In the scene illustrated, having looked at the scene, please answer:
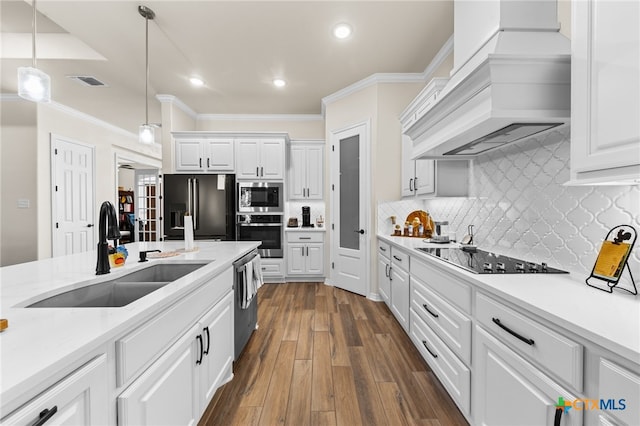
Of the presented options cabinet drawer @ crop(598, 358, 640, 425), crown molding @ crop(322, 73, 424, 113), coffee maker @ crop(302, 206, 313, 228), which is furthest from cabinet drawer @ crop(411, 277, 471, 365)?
coffee maker @ crop(302, 206, 313, 228)

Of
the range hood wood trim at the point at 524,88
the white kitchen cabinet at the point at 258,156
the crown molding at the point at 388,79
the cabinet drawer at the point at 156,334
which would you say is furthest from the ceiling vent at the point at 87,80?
the range hood wood trim at the point at 524,88

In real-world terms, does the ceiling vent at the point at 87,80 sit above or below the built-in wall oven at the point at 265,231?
above

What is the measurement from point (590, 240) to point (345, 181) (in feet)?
9.62

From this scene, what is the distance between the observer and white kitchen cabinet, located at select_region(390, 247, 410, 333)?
2.54 metres

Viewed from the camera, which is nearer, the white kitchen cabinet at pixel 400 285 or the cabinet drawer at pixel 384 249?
the white kitchen cabinet at pixel 400 285

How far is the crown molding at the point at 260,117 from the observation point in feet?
17.1

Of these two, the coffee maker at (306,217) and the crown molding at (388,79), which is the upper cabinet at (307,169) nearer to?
the coffee maker at (306,217)

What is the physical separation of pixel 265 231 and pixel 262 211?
338mm

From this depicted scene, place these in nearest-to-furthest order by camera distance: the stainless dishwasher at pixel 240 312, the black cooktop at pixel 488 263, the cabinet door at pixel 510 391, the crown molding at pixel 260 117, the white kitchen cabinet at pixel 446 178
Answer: the cabinet door at pixel 510 391
the black cooktop at pixel 488 263
the stainless dishwasher at pixel 240 312
the white kitchen cabinet at pixel 446 178
the crown molding at pixel 260 117

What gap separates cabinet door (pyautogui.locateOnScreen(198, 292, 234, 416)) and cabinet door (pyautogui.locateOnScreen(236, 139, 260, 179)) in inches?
119

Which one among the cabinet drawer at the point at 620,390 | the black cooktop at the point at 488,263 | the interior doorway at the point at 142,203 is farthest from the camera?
the interior doorway at the point at 142,203

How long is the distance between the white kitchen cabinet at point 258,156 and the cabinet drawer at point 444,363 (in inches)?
128

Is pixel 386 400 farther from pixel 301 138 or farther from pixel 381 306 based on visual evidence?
pixel 301 138

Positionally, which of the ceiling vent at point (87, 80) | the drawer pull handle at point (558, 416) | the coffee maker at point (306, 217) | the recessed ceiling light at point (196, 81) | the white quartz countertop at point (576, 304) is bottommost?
the drawer pull handle at point (558, 416)
